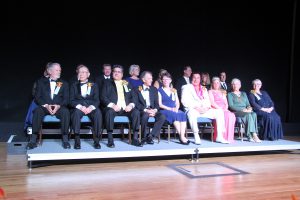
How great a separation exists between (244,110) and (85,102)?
9.08 ft

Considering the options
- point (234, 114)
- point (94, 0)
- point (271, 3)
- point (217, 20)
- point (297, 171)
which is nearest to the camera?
point (297, 171)

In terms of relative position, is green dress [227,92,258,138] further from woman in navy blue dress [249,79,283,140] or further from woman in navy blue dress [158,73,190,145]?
woman in navy blue dress [158,73,190,145]

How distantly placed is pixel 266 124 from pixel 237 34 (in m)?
2.63

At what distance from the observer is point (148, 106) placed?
17.0ft

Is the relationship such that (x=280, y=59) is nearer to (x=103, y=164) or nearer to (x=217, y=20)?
(x=217, y=20)

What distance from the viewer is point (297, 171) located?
4043 millimetres

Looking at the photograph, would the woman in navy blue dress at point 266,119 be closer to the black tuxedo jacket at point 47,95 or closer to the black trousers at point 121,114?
the black trousers at point 121,114

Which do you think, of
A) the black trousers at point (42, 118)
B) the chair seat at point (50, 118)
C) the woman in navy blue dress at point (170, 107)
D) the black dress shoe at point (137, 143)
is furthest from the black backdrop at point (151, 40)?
the black dress shoe at point (137, 143)

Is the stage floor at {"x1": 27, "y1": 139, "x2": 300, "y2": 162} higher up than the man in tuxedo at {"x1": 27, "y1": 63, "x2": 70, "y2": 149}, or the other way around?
the man in tuxedo at {"x1": 27, "y1": 63, "x2": 70, "y2": 149}

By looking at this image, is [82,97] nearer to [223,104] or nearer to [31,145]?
[31,145]

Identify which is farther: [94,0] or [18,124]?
[94,0]

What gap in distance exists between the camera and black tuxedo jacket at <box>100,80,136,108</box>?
496cm

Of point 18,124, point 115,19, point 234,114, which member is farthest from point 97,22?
point 234,114

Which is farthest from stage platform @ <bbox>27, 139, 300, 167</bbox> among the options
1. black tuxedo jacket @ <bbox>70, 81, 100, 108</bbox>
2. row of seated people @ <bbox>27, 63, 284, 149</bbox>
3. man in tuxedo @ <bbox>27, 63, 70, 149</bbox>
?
black tuxedo jacket @ <bbox>70, 81, 100, 108</bbox>
